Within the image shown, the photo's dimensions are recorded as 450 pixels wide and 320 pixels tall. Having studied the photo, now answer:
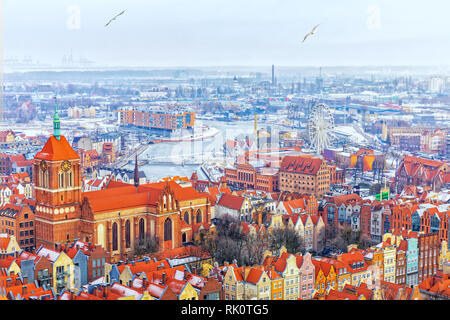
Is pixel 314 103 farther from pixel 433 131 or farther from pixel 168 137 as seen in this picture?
pixel 168 137

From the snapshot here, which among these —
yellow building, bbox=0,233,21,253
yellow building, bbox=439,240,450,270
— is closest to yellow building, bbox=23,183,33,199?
yellow building, bbox=0,233,21,253

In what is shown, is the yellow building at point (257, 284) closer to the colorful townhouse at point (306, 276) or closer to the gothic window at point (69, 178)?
the colorful townhouse at point (306, 276)

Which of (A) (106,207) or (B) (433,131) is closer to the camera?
(A) (106,207)

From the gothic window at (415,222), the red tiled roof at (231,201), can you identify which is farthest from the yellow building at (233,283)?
the red tiled roof at (231,201)

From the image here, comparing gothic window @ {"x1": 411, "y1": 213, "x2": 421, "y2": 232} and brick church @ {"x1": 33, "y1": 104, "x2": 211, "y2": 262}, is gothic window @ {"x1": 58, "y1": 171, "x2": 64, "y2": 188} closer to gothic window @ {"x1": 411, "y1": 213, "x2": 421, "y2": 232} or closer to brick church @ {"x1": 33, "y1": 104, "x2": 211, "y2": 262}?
brick church @ {"x1": 33, "y1": 104, "x2": 211, "y2": 262}

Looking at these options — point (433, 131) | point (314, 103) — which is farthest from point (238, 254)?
point (314, 103)
